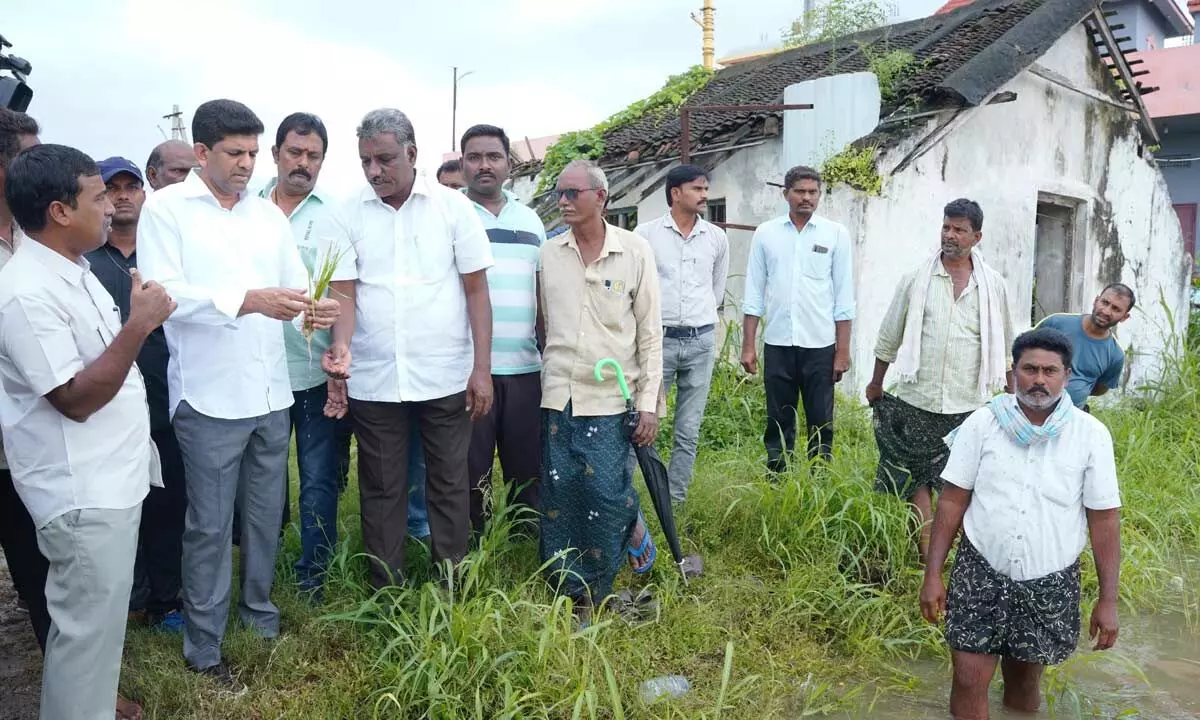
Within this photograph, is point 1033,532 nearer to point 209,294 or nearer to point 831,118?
point 209,294

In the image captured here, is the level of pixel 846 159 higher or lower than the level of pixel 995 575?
higher

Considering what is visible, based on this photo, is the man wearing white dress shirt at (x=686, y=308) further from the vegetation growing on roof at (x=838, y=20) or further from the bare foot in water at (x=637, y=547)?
the vegetation growing on roof at (x=838, y=20)

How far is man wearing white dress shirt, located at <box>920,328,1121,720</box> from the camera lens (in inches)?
120

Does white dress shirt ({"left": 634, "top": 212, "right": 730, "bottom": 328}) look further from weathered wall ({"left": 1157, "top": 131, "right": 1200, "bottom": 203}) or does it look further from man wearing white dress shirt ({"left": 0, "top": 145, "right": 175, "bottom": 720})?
weathered wall ({"left": 1157, "top": 131, "right": 1200, "bottom": 203})

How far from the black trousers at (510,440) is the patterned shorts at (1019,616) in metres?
1.85

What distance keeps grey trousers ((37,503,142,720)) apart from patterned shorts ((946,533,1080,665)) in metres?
2.71

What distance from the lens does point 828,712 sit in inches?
132

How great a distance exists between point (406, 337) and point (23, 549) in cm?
141

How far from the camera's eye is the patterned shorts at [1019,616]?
3061 millimetres

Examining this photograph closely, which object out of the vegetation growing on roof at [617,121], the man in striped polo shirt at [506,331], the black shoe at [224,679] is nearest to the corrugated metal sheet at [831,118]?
the vegetation growing on roof at [617,121]

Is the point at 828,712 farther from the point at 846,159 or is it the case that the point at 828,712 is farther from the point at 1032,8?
the point at 1032,8

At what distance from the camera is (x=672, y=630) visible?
12.0 feet

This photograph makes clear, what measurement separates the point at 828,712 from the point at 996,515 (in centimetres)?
96

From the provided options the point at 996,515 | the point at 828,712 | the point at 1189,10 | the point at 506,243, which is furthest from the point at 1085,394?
the point at 1189,10
